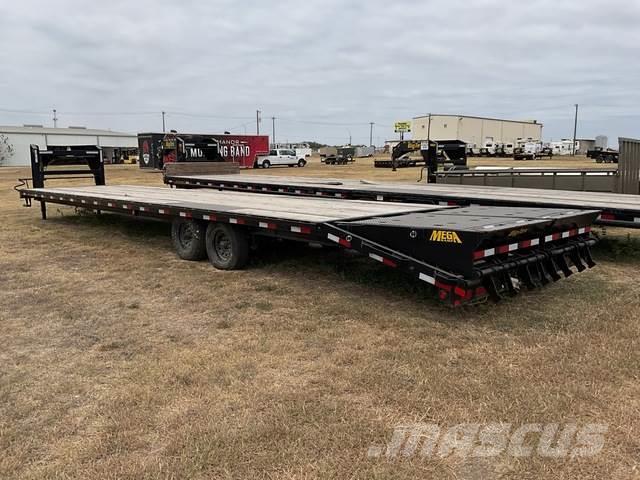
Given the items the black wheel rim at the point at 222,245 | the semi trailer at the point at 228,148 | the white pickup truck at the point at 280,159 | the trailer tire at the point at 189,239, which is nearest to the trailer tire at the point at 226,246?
the black wheel rim at the point at 222,245

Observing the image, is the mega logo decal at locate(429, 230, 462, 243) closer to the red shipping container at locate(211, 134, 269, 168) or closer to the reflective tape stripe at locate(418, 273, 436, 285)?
the reflective tape stripe at locate(418, 273, 436, 285)

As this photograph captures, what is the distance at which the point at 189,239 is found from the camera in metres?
7.55

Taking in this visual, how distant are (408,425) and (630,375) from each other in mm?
1686

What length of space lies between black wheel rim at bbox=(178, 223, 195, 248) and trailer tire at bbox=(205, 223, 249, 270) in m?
0.46

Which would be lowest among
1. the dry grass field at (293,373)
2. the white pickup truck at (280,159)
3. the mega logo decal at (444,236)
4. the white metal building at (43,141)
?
→ the dry grass field at (293,373)

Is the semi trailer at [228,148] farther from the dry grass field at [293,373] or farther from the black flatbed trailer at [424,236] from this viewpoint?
the dry grass field at [293,373]

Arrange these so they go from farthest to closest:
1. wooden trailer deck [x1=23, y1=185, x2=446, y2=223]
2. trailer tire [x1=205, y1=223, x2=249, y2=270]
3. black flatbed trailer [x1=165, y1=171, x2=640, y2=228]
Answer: black flatbed trailer [x1=165, y1=171, x2=640, y2=228] → trailer tire [x1=205, y1=223, x2=249, y2=270] → wooden trailer deck [x1=23, y1=185, x2=446, y2=223]

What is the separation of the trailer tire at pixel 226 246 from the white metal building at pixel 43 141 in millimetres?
54233

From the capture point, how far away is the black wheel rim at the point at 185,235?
295 inches

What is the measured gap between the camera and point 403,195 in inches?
338

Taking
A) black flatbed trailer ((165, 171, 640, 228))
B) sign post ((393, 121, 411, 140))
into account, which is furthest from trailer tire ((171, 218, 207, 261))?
sign post ((393, 121, 411, 140))

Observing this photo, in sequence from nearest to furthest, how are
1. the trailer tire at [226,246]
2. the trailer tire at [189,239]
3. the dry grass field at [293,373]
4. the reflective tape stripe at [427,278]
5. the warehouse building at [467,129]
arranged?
the dry grass field at [293,373] → the reflective tape stripe at [427,278] → the trailer tire at [226,246] → the trailer tire at [189,239] → the warehouse building at [467,129]

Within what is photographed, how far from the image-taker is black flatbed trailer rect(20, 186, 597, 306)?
4.56m

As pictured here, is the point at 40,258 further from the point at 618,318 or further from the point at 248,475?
the point at 618,318
